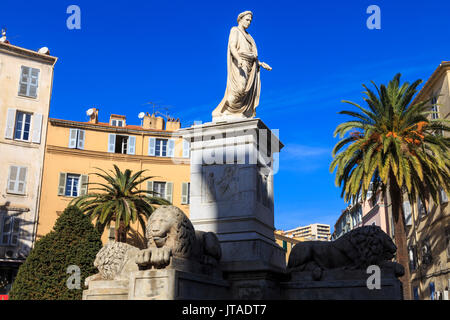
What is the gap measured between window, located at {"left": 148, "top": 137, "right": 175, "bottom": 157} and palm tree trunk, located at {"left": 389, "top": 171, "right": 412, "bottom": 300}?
23871mm

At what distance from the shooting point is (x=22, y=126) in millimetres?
37031

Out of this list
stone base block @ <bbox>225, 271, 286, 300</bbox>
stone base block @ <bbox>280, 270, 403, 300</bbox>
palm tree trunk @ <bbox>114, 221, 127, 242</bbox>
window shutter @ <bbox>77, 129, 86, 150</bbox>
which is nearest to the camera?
stone base block @ <bbox>280, 270, 403, 300</bbox>

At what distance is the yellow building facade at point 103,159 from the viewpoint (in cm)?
3884

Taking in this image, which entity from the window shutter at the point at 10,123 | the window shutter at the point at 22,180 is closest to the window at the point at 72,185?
the window shutter at the point at 22,180

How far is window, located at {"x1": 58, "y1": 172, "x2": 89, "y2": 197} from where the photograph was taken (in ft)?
128

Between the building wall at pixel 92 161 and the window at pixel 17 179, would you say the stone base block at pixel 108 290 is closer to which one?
the window at pixel 17 179

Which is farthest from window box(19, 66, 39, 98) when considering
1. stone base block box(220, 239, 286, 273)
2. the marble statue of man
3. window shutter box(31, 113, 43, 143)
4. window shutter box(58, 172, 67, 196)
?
stone base block box(220, 239, 286, 273)

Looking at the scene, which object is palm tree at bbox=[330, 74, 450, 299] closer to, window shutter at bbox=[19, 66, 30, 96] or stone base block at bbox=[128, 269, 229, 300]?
stone base block at bbox=[128, 269, 229, 300]

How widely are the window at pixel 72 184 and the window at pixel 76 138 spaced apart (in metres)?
2.43

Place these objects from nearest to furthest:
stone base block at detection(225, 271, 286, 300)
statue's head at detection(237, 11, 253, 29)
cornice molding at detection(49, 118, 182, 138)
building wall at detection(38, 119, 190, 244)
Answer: stone base block at detection(225, 271, 286, 300) < statue's head at detection(237, 11, 253, 29) < building wall at detection(38, 119, 190, 244) < cornice molding at detection(49, 118, 182, 138)

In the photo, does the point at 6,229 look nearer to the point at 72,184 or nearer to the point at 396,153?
the point at 72,184

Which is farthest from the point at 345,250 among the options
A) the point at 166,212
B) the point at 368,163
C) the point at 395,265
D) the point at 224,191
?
the point at 368,163

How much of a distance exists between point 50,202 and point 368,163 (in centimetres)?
2489
